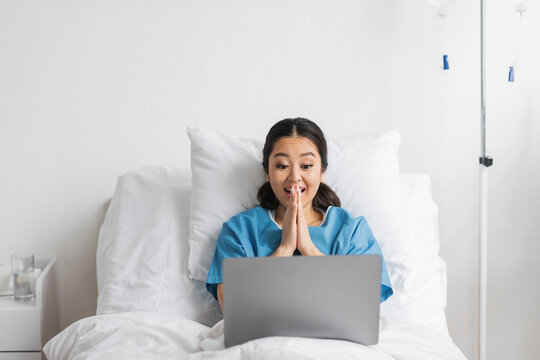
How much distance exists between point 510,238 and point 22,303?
1.79m

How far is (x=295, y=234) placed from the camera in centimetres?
162

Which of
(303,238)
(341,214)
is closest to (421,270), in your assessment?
(341,214)

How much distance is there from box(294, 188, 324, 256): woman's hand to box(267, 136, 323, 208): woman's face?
3.1 inches

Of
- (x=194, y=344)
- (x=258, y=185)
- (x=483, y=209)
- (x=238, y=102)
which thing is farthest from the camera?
(x=238, y=102)

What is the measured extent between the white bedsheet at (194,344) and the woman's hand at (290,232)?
0.29 m

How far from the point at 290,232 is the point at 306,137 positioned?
0.31 meters

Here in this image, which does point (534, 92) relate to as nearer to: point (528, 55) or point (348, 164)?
point (528, 55)

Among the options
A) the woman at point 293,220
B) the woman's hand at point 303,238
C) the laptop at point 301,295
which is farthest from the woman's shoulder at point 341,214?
the laptop at point 301,295

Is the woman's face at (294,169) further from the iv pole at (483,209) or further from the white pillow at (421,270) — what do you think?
the iv pole at (483,209)

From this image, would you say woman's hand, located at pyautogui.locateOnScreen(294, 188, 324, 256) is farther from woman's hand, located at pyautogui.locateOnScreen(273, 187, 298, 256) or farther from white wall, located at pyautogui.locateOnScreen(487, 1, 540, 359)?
white wall, located at pyautogui.locateOnScreen(487, 1, 540, 359)

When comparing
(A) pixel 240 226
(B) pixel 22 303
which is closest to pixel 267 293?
(A) pixel 240 226

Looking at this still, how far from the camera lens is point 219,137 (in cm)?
192

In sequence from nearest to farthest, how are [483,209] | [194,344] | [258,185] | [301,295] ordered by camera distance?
[301,295], [194,344], [258,185], [483,209]

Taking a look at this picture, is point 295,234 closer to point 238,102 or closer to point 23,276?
point 238,102
